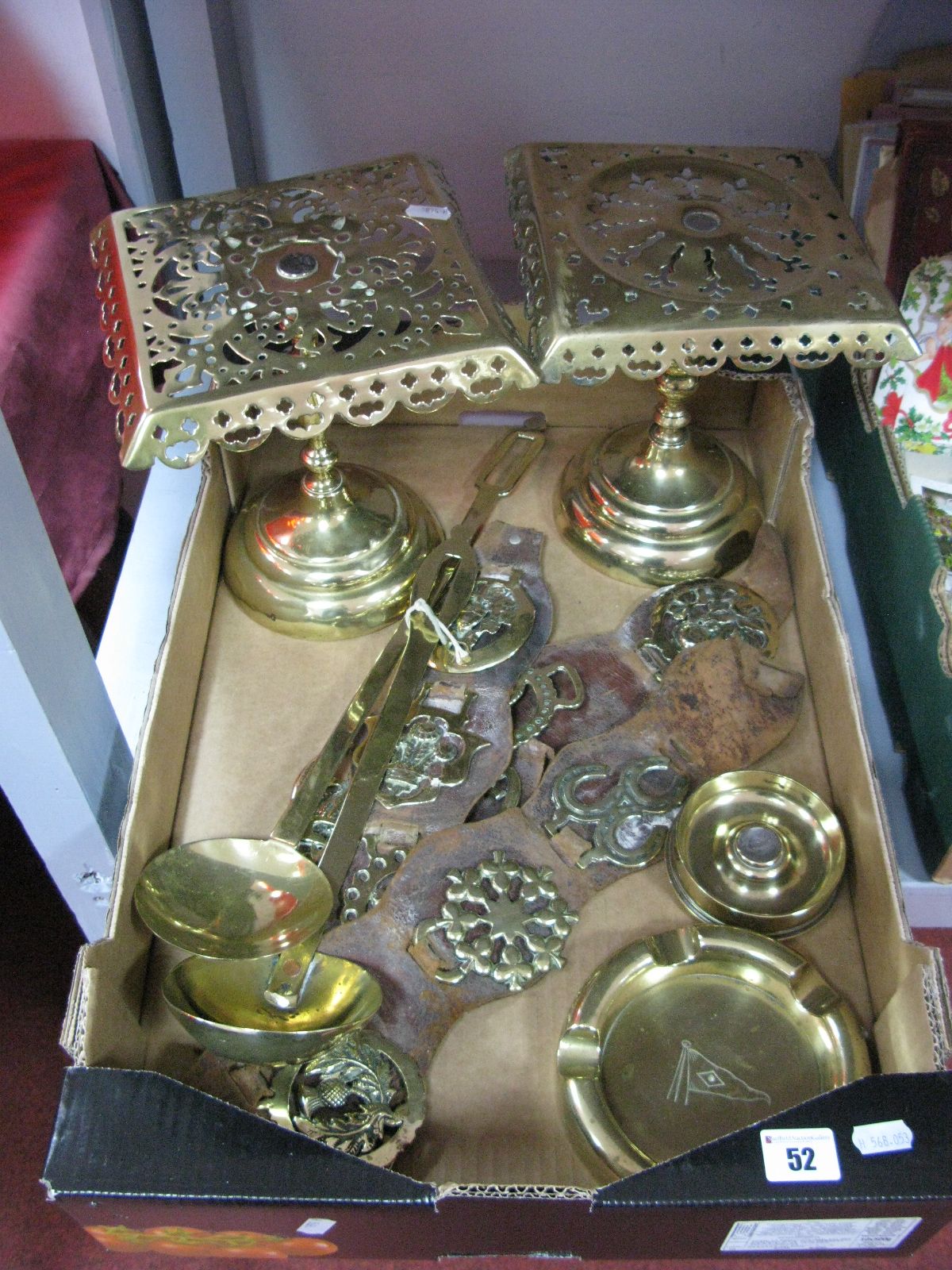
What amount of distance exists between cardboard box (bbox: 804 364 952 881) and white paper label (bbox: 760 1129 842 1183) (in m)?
0.38

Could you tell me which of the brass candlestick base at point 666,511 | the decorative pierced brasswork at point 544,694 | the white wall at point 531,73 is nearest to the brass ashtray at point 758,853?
the decorative pierced brasswork at point 544,694

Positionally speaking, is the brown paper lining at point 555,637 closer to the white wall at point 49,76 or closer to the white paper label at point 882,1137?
the white paper label at point 882,1137

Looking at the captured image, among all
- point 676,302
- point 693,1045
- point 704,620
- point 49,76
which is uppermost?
point 49,76

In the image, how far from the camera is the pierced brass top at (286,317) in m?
0.73

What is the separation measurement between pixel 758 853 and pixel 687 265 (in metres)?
0.45

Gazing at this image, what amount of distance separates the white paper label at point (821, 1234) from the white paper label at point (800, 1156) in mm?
34

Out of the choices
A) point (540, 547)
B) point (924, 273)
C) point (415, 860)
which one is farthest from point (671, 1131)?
point (924, 273)

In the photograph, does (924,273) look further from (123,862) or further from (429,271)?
(123,862)

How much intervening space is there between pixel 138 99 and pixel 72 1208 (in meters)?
1.08

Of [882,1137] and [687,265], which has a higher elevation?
[687,265]

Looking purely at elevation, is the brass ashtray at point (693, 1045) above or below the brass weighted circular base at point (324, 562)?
below

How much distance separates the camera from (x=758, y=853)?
77 cm

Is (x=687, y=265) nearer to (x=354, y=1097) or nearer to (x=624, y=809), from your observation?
(x=624, y=809)

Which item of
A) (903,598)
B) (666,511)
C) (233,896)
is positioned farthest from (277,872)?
(903,598)
